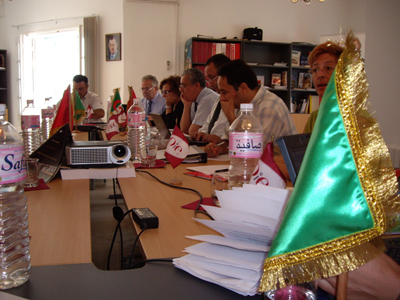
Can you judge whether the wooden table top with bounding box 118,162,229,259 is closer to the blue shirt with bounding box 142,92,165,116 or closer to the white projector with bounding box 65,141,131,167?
the white projector with bounding box 65,141,131,167

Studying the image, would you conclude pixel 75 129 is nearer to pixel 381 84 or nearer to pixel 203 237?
pixel 203 237

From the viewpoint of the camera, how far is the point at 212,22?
217 inches

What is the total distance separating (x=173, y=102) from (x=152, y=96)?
0.64 meters

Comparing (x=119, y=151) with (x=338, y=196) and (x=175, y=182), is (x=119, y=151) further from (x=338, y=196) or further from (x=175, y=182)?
(x=338, y=196)

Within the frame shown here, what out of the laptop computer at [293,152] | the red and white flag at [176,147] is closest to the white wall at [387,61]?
the red and white flag at [176,147]

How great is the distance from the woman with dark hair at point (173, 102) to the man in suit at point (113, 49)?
5.48ft

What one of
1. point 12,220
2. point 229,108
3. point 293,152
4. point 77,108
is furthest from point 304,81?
point 12,220

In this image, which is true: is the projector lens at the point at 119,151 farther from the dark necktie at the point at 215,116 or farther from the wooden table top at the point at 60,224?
the dark necktie at the point at 215,116

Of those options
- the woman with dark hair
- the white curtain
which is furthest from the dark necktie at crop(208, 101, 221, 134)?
the white curtain

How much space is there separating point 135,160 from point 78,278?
1.21m

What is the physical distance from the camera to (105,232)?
8.07ft

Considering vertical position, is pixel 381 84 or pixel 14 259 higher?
pixel 381 84

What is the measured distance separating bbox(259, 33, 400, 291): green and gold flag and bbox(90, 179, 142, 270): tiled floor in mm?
1319

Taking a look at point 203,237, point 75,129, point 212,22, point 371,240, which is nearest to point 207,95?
point 75,129
